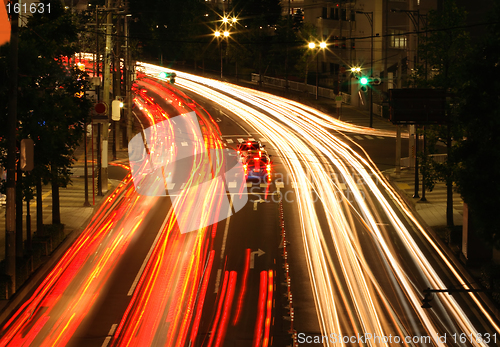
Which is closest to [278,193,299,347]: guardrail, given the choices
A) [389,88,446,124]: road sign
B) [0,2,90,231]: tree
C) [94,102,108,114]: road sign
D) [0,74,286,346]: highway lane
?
[0,74,286,346]: highway lane

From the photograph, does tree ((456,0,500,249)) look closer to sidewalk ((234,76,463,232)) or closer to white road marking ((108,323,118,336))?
white road marking ((108,323,118,336))

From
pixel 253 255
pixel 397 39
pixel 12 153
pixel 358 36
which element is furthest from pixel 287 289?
pixel 358 36

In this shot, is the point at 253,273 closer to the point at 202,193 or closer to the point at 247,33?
the point at 202,193

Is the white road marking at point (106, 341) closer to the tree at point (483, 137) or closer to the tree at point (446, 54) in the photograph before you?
the tree at point (483, 137)

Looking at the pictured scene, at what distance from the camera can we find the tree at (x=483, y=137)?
51.1 feet

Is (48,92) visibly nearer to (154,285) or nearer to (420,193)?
(154,285)

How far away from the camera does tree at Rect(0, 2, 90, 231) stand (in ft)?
64.3

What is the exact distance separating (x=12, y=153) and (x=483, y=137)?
1303 centimetres

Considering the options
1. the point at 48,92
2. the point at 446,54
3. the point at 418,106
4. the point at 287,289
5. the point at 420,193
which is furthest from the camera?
the point at 420,193

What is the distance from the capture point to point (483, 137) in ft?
54.4

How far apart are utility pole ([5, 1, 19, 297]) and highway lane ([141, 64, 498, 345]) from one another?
8992mm

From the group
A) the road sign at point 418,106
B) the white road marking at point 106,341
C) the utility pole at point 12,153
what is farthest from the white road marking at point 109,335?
the road sign at point 418,106

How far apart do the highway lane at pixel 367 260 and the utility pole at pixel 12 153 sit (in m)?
8.99

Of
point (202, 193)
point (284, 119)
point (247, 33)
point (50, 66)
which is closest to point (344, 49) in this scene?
point (247, 33)
